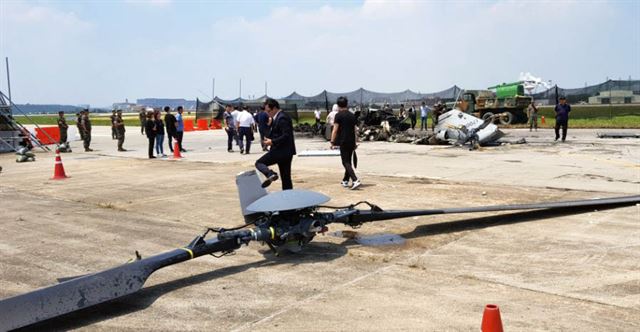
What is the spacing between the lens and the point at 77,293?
397cm

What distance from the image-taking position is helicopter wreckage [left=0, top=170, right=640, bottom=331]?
3768 mm

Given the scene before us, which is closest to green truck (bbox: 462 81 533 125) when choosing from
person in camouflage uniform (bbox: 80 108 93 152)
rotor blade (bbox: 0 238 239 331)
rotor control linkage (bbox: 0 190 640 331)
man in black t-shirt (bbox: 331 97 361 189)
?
person in camouflage uniform (bbox: 80 108 93 152)

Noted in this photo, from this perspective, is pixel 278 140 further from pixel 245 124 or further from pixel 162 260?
pixel 245 124

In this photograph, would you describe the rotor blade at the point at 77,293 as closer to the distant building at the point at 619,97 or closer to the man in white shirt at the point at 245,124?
the man in white shirt at the point at 245,124

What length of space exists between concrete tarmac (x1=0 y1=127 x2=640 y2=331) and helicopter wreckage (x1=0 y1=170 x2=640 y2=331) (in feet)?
0.70

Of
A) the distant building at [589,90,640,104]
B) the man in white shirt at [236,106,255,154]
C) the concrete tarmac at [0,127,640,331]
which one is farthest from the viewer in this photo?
the distant building at [589,90,640,104]

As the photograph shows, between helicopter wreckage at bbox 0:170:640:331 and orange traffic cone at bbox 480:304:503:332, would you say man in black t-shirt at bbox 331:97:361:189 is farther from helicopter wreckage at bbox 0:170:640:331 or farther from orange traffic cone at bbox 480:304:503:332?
orange traffic cone at bbox 480:304:503:332

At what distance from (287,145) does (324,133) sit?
53.0ft

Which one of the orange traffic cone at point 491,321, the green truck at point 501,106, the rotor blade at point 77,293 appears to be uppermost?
the green truck at point 501,106

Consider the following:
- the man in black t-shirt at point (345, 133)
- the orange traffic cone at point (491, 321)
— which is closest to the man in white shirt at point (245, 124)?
the man in black t-shirt at point (345, 133)

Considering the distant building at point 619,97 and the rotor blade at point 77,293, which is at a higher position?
the distant building at point 619,97

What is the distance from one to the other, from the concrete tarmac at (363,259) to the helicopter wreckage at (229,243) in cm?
21

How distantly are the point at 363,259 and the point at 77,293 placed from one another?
2.71m

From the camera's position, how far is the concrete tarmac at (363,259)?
4.03 metres
